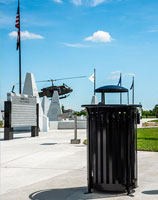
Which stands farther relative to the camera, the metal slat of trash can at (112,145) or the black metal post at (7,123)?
the black metal post at (7,123)

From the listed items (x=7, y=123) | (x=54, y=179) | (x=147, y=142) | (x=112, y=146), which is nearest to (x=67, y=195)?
(x=112, y=146)

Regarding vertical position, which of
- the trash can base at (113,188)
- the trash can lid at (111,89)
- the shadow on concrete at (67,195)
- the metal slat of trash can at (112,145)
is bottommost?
Result: the shadow on concrete at (67,195)

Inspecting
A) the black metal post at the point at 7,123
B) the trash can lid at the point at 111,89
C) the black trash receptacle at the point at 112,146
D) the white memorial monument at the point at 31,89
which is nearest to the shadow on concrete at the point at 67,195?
the black trash receptacle at the point at 112,146

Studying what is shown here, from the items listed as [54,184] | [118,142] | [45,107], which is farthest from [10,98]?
[45,107]

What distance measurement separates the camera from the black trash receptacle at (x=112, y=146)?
439cm

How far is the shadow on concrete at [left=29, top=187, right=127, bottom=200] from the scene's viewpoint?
4.38 metres

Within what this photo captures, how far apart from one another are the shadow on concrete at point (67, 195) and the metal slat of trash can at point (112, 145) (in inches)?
4.6

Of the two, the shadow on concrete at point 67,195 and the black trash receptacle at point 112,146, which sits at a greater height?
the black trash receptacle at point 112,146

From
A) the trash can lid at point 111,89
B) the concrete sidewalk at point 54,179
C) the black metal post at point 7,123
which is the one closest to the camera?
the concrete sidewalk at point 54,179

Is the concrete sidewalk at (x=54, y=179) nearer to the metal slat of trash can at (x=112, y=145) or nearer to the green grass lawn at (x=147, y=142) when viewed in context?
the metal slat of trash can at (x=112, y=145)

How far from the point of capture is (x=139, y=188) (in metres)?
4.84

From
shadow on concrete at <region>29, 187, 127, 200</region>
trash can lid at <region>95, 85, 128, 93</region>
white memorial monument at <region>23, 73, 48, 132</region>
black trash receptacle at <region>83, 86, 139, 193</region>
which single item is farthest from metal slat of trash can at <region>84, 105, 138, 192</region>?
white memorial monument at <region>23, 73, 48, 132</region>

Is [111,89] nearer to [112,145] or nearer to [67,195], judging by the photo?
[112,145]

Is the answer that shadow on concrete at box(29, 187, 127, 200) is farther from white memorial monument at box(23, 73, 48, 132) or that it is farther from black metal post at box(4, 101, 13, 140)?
white memorial monument at box(23, 73, 48, 132)
